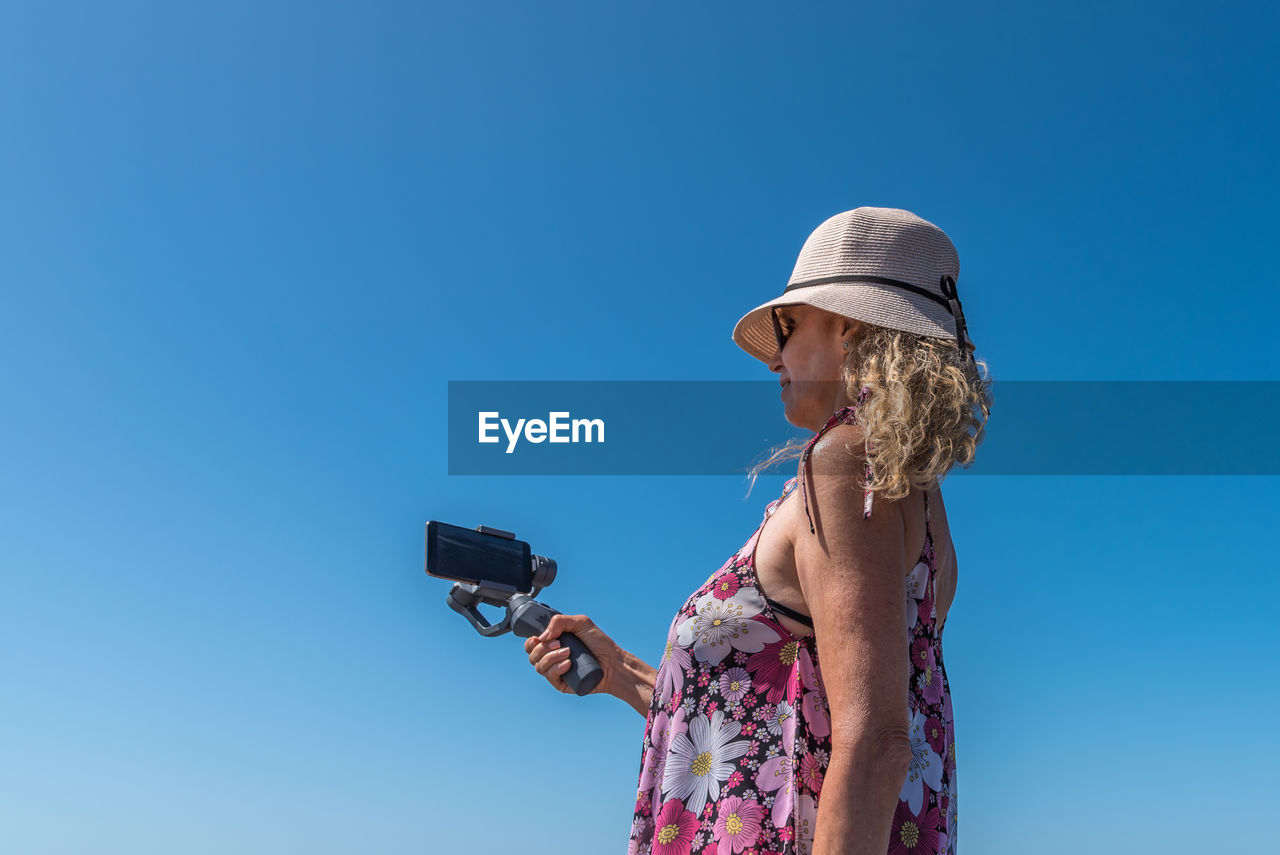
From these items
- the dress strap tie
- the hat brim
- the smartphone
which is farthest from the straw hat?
the smartphone

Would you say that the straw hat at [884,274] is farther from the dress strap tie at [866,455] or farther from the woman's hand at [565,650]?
the woman's hand at [565,650]

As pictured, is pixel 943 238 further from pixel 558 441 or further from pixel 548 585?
pixel 558 441

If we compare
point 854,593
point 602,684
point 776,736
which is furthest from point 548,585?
point 854,593

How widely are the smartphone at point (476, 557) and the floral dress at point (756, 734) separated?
1723mm

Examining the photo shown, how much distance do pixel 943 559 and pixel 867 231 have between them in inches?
43.9

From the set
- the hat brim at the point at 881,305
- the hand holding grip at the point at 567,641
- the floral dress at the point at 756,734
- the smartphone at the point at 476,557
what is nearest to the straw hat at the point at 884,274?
the hat brim at the point at 881,305

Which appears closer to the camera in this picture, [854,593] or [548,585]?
[854,593]

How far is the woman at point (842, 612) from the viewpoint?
2.73m

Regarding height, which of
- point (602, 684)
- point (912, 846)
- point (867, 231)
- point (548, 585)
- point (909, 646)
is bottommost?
point (912, 846)

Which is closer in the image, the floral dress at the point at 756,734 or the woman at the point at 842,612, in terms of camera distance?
the woman at the point at 842,612

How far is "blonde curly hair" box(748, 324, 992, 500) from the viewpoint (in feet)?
9.27

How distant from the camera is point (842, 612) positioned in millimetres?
2748

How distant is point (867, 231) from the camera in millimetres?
3365

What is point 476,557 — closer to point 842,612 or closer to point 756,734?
point 756,734
